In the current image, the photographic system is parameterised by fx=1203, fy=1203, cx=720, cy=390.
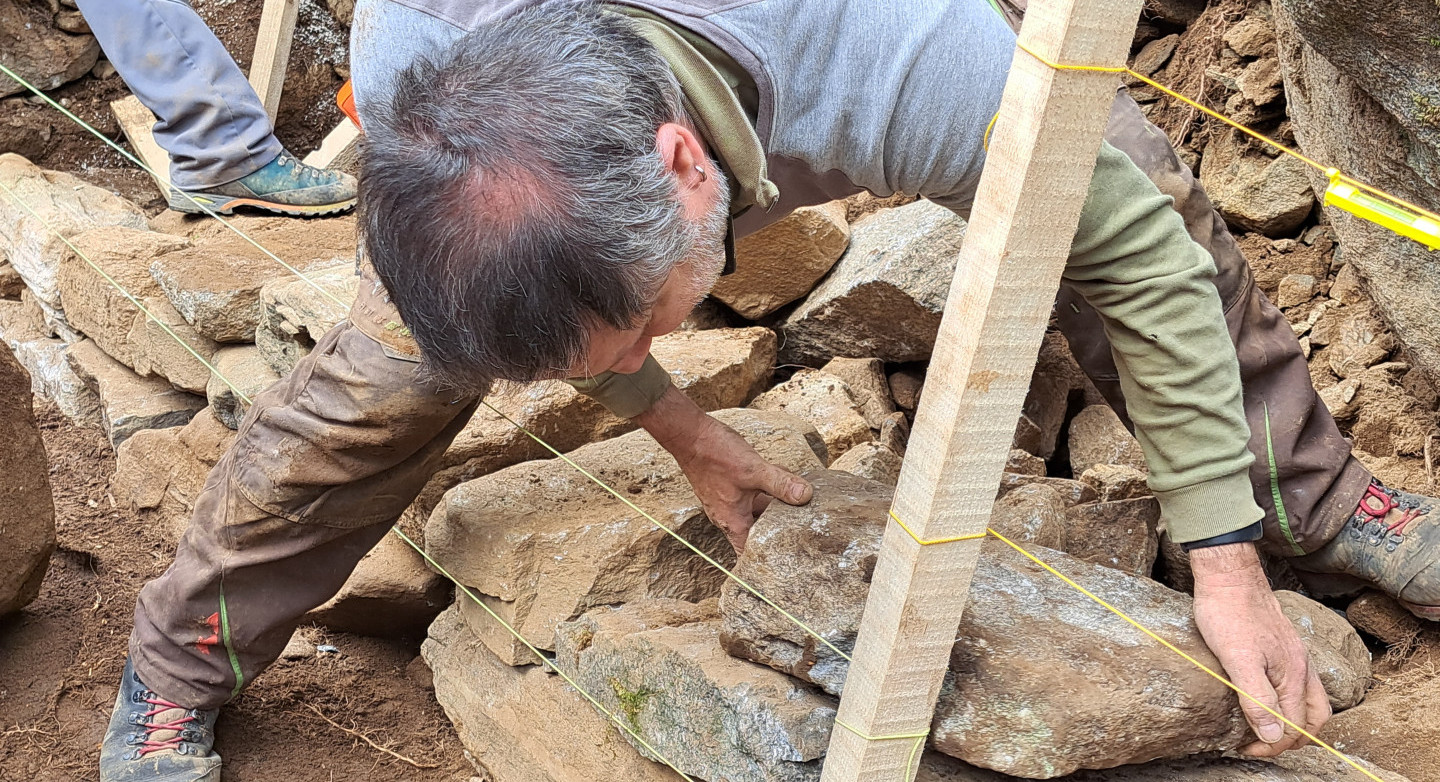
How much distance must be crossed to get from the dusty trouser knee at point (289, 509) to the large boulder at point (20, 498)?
45 cm

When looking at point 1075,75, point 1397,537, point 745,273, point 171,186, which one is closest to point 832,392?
point 745,273

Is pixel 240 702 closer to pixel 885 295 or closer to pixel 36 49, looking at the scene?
pixel 885 295

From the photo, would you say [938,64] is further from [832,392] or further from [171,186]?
[171,186]

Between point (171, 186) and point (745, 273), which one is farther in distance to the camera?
point (171, 186)

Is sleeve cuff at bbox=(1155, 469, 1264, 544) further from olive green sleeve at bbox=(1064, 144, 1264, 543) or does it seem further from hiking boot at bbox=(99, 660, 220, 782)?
hiking boot at bbox=(99, 660, 220, 782)

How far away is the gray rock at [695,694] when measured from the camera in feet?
6.28

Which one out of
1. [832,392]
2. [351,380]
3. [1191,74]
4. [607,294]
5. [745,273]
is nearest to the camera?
[607,294]

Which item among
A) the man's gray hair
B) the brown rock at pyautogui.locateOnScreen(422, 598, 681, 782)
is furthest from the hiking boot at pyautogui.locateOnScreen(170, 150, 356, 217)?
the man's gray hair

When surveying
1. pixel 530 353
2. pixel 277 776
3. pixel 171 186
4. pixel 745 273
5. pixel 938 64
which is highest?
pixel 938 64

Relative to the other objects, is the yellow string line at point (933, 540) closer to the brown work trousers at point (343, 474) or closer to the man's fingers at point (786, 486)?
the man's fingers at point (786, 486)

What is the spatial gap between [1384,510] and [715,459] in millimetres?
1359

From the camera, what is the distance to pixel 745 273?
3.53 meters

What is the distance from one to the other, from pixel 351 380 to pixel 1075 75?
139 centimetres

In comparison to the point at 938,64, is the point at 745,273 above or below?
below
